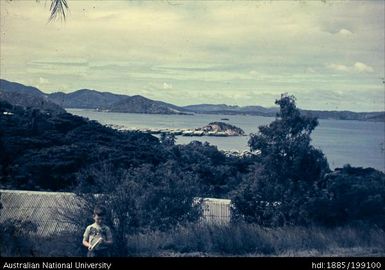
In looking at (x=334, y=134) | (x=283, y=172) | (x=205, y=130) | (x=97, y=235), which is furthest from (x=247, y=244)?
(x=205, y=130)

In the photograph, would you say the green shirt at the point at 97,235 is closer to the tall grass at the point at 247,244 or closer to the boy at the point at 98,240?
the boy at the point at 98,240

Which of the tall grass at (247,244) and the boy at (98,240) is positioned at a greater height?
the boy at (98,240)

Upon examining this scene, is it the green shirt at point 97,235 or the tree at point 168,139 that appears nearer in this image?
the green shirt at point 97,235

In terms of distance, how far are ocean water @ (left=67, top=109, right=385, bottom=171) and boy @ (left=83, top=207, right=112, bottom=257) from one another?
12.1m

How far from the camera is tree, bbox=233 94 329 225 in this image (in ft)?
48.5

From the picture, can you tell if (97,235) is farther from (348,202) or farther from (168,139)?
(168,139)

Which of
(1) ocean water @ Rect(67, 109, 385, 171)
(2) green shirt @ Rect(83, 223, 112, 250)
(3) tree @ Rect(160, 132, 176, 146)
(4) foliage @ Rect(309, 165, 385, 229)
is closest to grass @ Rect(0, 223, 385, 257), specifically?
(2) green shirt @ Rect(83, 223, 112, 250)

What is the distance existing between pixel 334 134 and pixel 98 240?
21020 mm

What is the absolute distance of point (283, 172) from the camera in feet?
51.7

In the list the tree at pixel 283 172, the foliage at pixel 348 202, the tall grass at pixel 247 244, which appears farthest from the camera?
the tree at pixel 283 172

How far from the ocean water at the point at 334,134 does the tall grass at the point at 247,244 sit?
9.34 metres

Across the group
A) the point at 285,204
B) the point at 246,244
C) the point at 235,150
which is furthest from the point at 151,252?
the point at 235,150

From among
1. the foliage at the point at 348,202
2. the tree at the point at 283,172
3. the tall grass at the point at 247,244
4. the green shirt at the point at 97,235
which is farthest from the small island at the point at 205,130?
the green shirt at the point at 97,235

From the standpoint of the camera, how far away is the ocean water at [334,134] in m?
22.7
